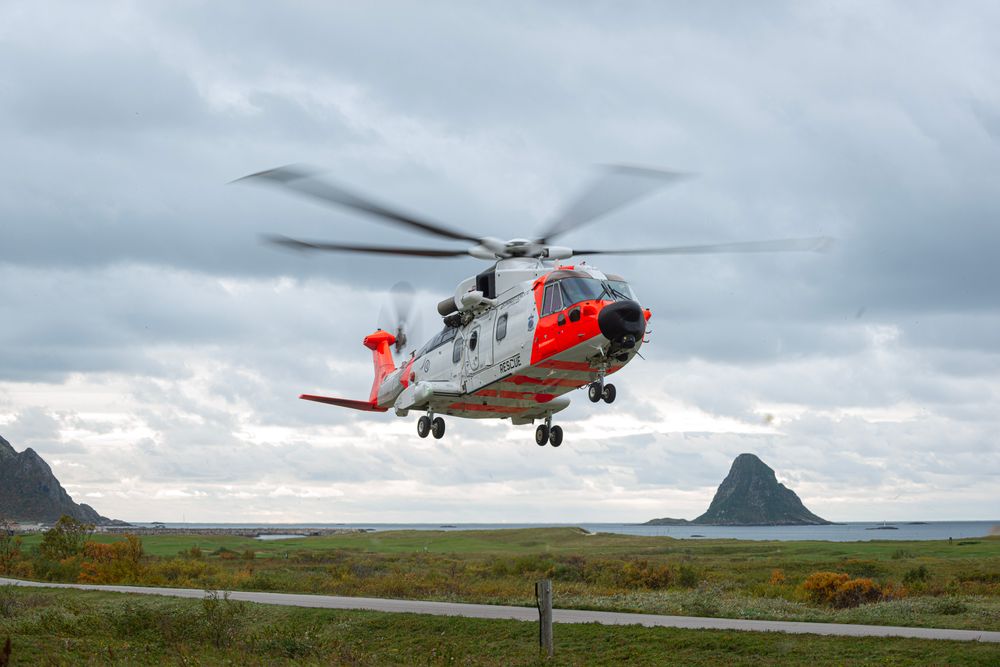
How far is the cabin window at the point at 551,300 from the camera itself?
23384mm

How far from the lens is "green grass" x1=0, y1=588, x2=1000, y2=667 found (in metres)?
18.2

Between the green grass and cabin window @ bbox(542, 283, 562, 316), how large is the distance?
7.92 meters

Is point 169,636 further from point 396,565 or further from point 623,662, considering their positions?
point 396,565

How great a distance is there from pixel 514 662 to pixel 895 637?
27.2ft

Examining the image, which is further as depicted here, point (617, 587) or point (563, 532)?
point (563, 532)

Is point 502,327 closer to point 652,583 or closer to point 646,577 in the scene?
point 652,583

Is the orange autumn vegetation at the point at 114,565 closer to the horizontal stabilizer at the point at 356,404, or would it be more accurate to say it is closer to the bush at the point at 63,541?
the bush at the point at 63,541

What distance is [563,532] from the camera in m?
113

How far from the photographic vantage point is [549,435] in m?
28.5

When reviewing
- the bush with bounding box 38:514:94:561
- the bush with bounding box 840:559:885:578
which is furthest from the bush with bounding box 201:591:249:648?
the bush with bounding box 840:559:885:578

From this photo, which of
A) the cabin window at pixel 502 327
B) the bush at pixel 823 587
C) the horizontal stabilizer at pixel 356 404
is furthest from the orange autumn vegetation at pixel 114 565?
the bush at pixel 823 587

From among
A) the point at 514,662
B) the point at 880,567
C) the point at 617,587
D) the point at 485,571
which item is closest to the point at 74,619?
the point at 514,662

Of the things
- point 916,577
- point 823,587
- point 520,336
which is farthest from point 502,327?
point 916,577

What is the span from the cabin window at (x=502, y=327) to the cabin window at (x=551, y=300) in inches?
71.8
